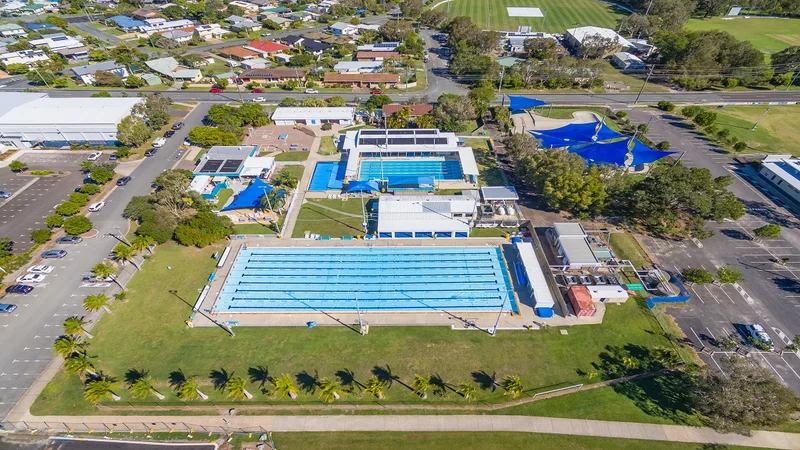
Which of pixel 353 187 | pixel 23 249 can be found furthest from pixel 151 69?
pixel 353 187

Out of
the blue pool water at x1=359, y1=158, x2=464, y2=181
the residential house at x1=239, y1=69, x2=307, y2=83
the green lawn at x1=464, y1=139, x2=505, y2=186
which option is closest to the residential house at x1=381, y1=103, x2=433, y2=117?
the green lawn at x1=464, y1=139, x2=505, y2=186

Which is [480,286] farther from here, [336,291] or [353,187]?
[353,187]

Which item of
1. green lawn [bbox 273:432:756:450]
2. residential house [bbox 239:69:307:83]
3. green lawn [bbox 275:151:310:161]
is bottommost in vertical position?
green lawn [bbox 273:432:756:450]

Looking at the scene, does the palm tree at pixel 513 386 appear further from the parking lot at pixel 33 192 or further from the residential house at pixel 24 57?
the residential house at pixel 24 57

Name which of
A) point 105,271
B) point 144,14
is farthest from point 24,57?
point 105,271

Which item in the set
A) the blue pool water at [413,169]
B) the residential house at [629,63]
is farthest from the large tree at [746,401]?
the residential house at [629,63]

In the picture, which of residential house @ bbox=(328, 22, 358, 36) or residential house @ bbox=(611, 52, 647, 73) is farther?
residential house @ bbox=(328, 22, 358, 36)

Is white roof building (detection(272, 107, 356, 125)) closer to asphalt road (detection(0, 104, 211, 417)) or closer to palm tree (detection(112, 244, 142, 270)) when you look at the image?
asphalt road (detection(0, 104, 211, 417))
